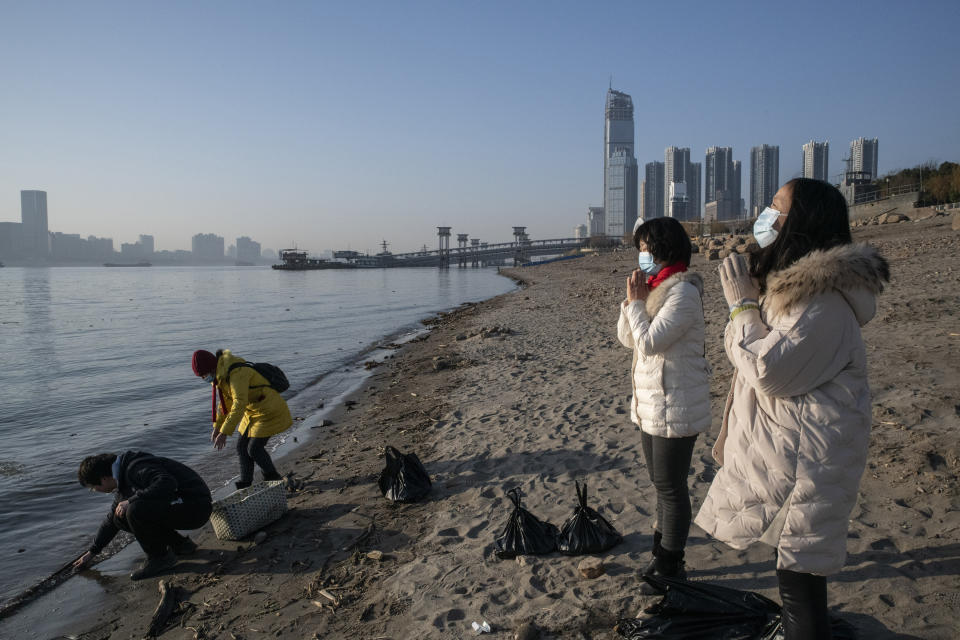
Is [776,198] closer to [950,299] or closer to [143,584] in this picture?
[143,584]

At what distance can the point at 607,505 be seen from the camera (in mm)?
4363

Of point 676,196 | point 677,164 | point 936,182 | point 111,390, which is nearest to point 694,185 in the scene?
point 677,164

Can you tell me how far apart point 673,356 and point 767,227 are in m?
1.02

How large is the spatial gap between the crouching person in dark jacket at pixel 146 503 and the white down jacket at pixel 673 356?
12.3 feet

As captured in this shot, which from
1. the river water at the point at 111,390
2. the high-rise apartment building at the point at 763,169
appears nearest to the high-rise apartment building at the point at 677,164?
the high-rise apartment building at the point at 763,169

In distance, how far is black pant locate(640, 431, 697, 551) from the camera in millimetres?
2838

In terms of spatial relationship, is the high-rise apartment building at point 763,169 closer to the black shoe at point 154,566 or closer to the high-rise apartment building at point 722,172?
the high-rise apartment building at point 722,172

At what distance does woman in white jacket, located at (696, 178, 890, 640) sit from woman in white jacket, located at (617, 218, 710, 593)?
799 mm

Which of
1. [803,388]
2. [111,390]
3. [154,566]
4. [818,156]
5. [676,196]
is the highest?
[818,156]

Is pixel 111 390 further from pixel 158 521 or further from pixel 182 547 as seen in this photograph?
pixel 158 521

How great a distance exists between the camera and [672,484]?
286 cm

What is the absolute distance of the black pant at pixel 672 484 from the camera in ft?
9.31

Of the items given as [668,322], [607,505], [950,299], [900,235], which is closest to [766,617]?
[668,322]

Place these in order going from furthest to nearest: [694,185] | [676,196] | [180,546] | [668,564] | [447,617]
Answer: [694,185]
[676,196]
[180,546]
[447,617]
[668,564]
